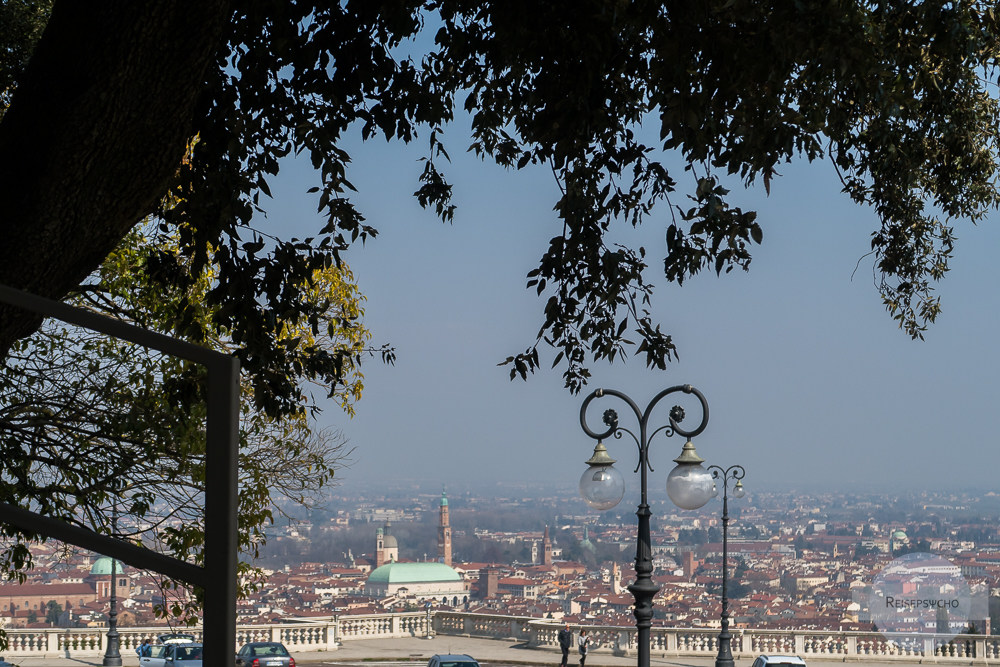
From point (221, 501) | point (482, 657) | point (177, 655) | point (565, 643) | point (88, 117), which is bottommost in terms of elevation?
point (482, 657)

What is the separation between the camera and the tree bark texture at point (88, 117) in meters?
3.88

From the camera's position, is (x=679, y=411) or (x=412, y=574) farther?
(x=412, y=574)

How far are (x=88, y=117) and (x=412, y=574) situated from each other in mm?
43075

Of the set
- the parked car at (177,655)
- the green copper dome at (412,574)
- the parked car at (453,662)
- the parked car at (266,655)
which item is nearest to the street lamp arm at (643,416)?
the parked car at (177,655)

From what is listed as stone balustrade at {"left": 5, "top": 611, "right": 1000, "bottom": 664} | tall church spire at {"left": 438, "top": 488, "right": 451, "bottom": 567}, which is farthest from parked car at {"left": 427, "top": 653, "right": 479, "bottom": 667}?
tall church spire at {"left": 438, "top": 488, "right": 451, "bottom": 567}

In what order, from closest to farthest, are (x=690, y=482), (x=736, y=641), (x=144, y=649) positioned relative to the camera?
(x=144, y=649), (x=690, y=482), (x=736, y=641)

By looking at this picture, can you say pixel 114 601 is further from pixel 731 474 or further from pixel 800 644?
pixel 800 644

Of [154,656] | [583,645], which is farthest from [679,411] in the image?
[583,645]

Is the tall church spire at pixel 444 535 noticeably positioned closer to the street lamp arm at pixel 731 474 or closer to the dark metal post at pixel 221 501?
the street lamp arm at pixel 731 474

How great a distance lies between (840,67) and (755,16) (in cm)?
45

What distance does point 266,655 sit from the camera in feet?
79.9

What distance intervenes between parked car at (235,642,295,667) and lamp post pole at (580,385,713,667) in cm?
1693

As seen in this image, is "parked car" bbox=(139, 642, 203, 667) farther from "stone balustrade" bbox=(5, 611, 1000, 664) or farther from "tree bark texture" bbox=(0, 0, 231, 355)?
"stone balustrade" bbox=(5, 611, 1000, 664)

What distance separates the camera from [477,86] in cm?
694
